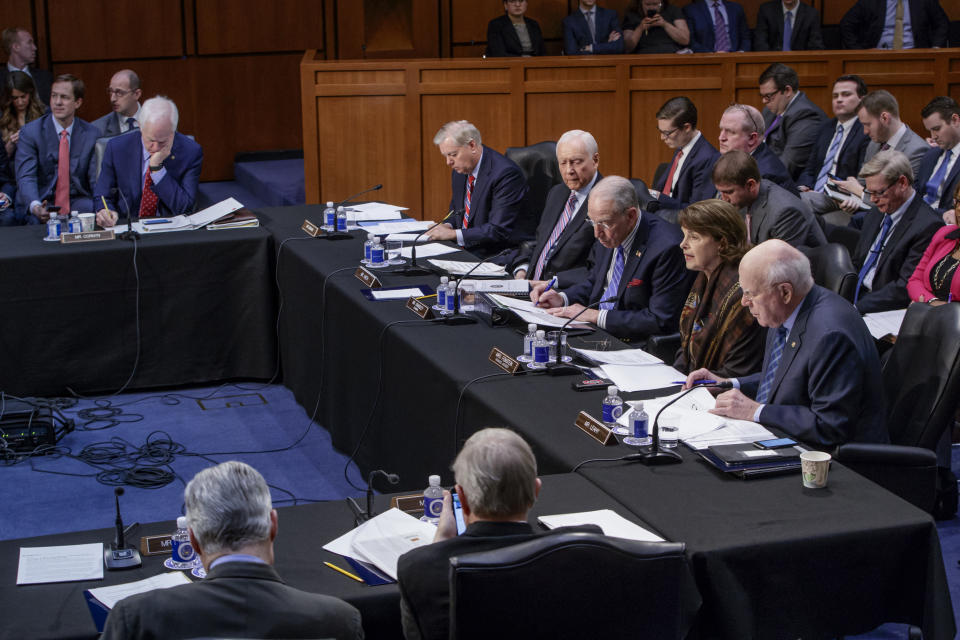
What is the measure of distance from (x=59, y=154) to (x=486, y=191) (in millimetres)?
2744

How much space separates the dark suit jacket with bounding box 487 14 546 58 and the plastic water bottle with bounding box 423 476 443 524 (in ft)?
23.1

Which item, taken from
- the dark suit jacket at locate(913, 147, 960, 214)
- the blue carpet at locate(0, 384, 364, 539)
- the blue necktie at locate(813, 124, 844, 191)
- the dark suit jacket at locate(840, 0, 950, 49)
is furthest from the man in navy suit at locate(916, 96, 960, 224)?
the blue carpet at locate(0, 384, 364, 539)

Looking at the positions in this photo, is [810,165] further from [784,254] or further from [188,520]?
[188,520]

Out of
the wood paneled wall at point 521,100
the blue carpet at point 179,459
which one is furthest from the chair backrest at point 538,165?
the blue carpet at point 179,459

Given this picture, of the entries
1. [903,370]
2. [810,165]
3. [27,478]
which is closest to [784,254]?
[903,370]

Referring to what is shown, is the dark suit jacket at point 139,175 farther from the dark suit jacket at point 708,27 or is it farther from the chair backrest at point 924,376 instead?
the dark suit jacket at point 708,27

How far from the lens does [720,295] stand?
14.0 feet

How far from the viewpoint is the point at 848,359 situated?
350 cm

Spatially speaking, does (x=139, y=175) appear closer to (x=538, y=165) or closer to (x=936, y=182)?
(x=538, y=165)

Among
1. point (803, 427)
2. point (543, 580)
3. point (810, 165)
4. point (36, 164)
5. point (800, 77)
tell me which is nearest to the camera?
point (543, 580)

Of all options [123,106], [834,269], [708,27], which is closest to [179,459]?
[834,269]

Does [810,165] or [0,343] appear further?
[810,165]

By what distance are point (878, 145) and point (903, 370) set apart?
393 centimetres

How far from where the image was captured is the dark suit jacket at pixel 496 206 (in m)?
6.50
